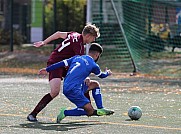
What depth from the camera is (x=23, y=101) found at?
38.1 ft

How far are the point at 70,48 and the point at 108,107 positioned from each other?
79.6 inches

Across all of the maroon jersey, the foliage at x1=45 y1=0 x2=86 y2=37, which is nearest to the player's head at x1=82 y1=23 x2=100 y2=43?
the maroon jersey

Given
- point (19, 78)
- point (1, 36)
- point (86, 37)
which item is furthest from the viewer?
point (1, 36)

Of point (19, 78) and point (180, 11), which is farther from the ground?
point (180, 11)

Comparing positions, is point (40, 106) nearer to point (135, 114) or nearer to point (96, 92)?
point (96, 92)

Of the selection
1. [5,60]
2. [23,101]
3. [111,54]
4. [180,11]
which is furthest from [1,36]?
[23,101]

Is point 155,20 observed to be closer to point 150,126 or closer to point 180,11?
point 180,11

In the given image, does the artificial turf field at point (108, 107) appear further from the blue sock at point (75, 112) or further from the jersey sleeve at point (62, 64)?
the jersey sleeve at point (62, 64)

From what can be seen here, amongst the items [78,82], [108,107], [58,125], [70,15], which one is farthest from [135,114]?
[70,15]

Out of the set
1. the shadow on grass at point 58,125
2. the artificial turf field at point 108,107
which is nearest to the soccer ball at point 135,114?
the artificial turf field at point 108,107

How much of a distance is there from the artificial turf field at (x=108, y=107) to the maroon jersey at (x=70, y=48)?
91cm

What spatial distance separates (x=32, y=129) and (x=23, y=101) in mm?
3492

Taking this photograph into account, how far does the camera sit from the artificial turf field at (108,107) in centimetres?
821

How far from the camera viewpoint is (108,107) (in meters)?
11.0
